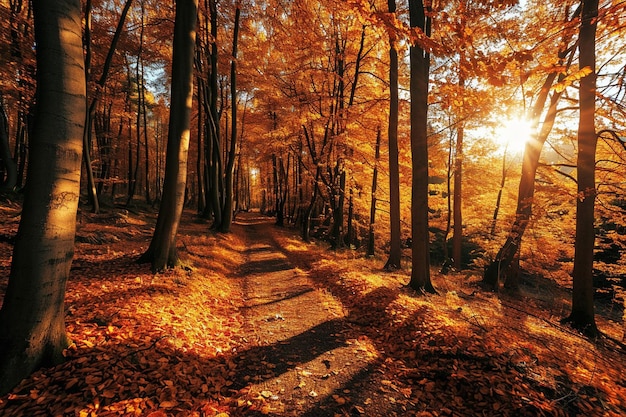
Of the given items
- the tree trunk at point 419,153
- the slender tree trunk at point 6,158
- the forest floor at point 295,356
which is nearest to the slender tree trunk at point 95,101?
the slender tree trunk at point 6,158

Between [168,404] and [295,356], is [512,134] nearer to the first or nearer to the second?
[295,356]

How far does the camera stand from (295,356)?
450 cm

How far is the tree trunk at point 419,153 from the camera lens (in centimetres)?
752

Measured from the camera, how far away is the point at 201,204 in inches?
959

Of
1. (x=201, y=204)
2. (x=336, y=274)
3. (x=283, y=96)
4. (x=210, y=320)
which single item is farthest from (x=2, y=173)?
(x=336, y=274)

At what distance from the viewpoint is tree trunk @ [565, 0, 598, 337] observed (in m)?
6.94

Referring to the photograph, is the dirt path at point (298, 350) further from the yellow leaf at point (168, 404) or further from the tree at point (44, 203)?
the tree at point (44, 203)

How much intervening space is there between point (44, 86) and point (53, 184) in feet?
3.41

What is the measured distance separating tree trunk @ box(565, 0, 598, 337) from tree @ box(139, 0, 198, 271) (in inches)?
399

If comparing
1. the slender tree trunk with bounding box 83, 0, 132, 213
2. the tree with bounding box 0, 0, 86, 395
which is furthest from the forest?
the slender tree trunk with bounding box 83, 0, 132, 213

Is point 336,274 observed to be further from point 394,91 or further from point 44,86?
point 44,86

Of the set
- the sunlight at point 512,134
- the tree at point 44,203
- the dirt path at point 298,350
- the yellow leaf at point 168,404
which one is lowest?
→ the dirt path at point 298,350

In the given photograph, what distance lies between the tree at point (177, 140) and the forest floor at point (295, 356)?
29.3 inches

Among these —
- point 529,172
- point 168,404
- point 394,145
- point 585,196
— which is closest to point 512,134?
point 529,172
